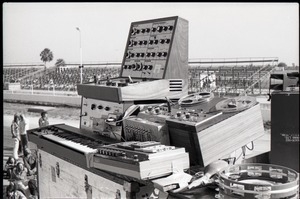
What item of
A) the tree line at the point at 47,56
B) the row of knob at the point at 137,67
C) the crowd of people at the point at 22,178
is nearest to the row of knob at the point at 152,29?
the row of knob at the point at 137,67

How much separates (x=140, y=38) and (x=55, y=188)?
1.59 m

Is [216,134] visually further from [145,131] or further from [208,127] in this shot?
[145,131]

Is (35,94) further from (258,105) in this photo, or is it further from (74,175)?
(258,105)

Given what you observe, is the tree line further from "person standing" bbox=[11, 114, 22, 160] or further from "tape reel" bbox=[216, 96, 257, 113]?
"tape reel" bbox=[216, 96, 257, 113]

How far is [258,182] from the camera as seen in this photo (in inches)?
64.0

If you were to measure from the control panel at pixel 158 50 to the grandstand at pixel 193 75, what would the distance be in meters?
1.33

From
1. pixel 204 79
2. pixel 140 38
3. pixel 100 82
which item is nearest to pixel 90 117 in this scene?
pixel 100 82

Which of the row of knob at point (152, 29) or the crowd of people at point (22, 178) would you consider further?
the crowd of people at point (22, 178)

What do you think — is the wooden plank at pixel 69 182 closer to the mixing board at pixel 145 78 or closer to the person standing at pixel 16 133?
the mixing board at pixel 145 78

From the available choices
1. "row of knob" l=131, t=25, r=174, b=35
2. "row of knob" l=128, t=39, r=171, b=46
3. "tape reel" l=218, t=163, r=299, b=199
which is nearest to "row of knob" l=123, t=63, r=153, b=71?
"row of knob" l=128, t=39, r=171, b=46

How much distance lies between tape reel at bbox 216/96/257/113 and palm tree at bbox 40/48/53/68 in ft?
12.6

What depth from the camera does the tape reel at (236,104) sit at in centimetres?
221

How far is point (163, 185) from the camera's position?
1813mm

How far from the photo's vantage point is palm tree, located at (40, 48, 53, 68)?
5564 mm
